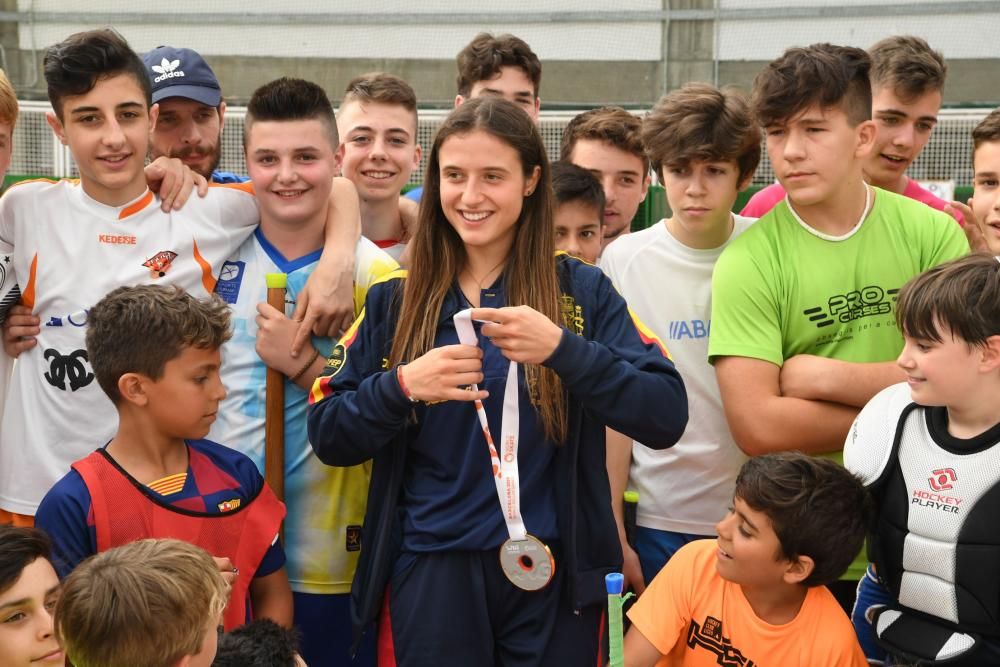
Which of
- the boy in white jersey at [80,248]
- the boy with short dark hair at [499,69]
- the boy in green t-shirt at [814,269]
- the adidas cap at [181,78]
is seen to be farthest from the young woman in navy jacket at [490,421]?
the boy with short dark hair at [499,69]

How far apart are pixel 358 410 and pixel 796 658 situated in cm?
134

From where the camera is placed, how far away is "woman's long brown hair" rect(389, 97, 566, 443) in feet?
9.53

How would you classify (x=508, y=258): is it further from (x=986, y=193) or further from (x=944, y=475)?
(x=986, y=193)

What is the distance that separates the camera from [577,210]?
13.5 feet

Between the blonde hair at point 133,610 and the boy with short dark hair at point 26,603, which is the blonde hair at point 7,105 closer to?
the boy with short dark hair at point 26,603

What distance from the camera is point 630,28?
1492cm

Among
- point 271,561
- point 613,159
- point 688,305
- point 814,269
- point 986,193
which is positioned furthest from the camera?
point 613,159

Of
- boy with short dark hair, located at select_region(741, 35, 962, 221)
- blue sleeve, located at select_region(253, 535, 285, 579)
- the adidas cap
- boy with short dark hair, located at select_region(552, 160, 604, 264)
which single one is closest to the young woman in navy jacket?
blue sleeve, located at select_region(253, 535, 285, 579)

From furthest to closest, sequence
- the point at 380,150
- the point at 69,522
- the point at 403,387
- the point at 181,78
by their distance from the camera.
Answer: the point at 380,150
the point at 181,78
the point at 69,522
the point at 403,387

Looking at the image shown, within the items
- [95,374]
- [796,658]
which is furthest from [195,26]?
[796,658]

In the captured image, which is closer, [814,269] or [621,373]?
[621,373]

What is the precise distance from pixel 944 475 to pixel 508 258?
127 centimetres

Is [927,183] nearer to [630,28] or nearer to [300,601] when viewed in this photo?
[630,28]

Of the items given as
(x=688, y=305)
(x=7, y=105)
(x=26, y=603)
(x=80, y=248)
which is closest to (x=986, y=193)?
(x=688, y=305)
